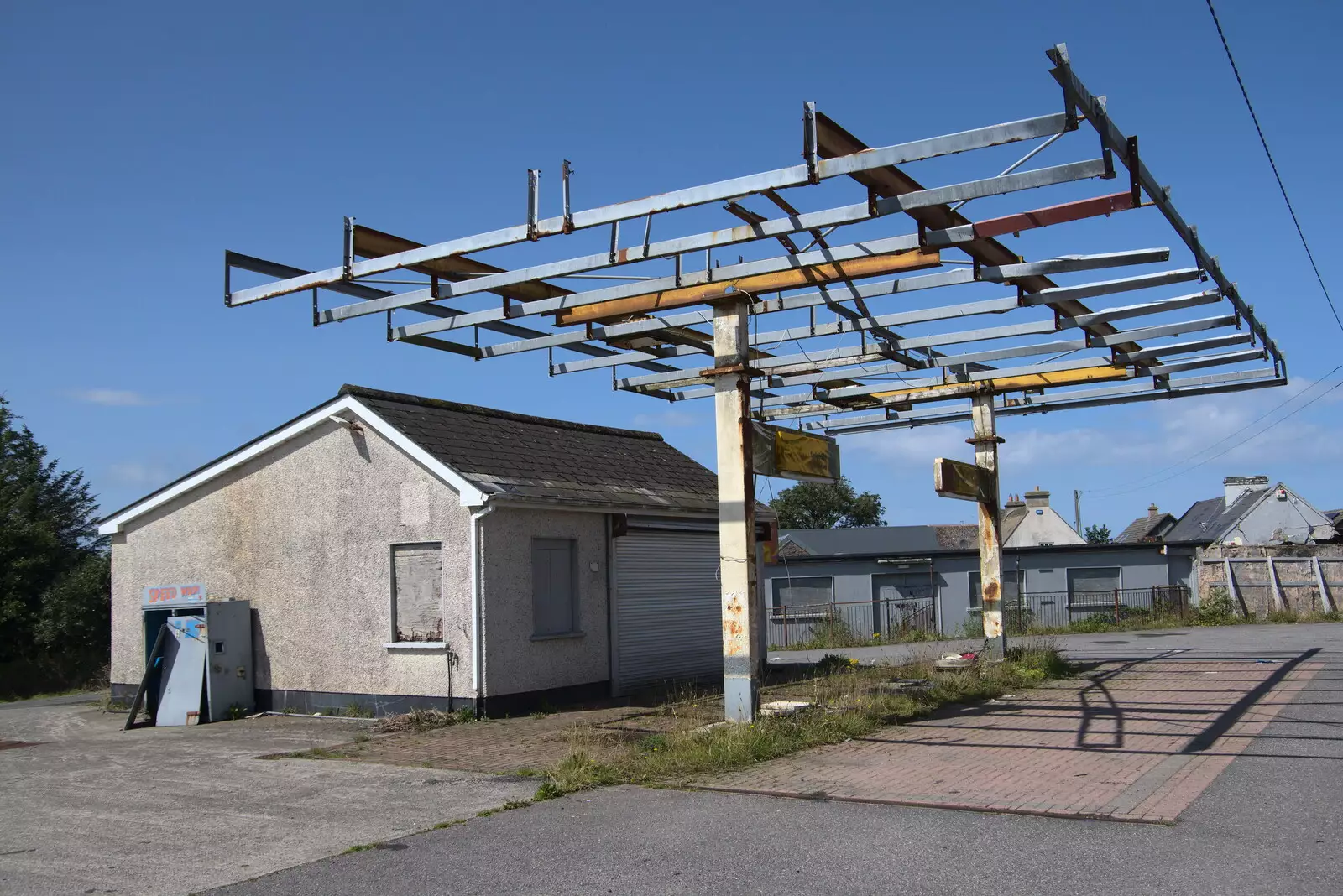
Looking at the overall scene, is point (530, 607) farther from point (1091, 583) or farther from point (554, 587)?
point (1091, 583)

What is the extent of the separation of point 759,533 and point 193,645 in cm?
785

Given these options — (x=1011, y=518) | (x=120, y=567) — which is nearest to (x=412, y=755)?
(x=120, y=567)

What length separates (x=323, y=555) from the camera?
1548 cm

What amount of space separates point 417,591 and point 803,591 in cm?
2641

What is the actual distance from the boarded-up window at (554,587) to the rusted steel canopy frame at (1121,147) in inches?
342

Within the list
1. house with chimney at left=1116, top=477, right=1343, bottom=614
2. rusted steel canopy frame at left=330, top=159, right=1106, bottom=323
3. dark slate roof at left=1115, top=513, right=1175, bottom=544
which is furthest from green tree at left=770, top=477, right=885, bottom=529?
rusted steel canopy frame at left=330, top=159, right=1106, bottom=323

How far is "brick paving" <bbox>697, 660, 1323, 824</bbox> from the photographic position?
7980mm

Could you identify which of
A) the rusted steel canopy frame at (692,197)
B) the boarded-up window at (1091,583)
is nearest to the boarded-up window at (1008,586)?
the boarded-up window at (1091,583)

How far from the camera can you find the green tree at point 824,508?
89688 mm

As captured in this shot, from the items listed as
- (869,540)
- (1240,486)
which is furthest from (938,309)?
(1240,486)

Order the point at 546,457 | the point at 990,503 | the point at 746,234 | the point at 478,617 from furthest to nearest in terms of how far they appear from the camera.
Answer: the point at 990,503
the point at 546,457
the point at 478,617
the point at 746,234

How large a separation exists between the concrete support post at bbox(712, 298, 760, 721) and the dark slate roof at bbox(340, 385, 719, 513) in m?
3.74

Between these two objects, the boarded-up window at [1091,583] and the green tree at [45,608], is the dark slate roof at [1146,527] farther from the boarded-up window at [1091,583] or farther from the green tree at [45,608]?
the green tree at [45,608]

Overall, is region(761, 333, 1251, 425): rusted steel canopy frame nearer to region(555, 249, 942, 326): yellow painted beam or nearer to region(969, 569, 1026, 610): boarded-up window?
region(555, 249, 942, 326): yellow painted beam
